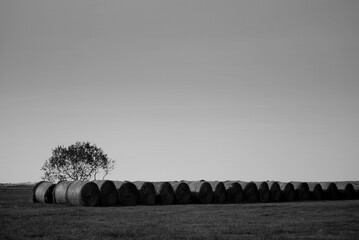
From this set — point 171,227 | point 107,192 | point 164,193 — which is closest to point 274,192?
point 164,193

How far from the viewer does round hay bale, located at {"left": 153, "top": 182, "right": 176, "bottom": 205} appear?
30.0 meters

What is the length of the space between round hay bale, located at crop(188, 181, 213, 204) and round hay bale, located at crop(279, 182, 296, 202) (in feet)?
25.6

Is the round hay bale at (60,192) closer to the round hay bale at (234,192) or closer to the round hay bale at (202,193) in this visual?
the round hay bale at (202,193)

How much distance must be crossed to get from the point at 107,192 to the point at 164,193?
4.51m

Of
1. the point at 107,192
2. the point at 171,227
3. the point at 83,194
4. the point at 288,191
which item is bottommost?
the point at 171,227

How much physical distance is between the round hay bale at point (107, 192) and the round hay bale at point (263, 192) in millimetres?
12813

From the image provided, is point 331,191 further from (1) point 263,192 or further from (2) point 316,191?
(1) point 263,192

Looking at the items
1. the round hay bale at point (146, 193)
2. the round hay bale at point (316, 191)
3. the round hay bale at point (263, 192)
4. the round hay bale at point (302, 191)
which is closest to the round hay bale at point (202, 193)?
the round hay bale at point (146, 193)

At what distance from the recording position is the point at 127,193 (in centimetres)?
2822

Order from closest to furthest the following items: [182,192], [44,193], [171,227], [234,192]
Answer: [171,227] → [44,193] → [182,192] → [234,192]

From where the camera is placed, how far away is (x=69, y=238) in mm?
12477

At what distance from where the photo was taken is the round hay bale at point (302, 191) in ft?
125

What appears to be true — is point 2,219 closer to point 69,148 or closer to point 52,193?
point 52,193

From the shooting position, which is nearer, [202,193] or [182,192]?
[182,192]
